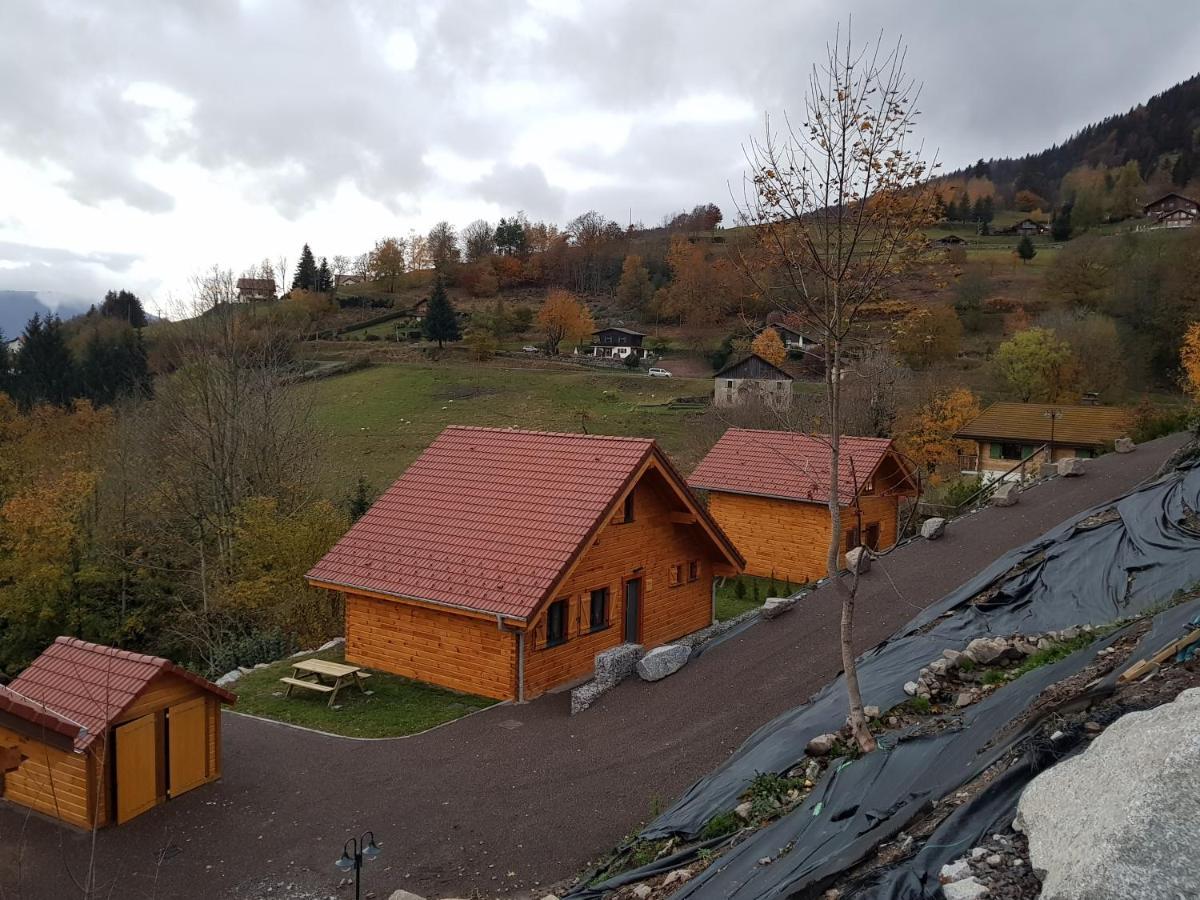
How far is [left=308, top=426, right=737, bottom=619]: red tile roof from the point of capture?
54.2 feet

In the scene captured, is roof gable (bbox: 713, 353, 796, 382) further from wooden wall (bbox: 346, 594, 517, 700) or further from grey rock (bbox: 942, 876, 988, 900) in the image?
grey rock (bbox: 942, 876, 988, 900)

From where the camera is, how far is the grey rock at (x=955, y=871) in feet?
17.3

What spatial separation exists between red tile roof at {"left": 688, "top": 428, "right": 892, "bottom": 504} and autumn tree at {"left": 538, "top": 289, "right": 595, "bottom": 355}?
62.5 m

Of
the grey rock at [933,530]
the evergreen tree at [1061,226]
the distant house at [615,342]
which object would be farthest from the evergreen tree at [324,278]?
the grey rock at [933,530]

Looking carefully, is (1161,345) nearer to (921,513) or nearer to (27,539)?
(921,513)

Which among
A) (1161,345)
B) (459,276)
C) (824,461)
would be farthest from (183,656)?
(459,276)

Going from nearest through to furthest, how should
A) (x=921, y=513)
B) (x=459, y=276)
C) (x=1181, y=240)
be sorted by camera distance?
1. (x=921, y=513)
2. (x=1181, y=240)
3. (x=459, y=276)

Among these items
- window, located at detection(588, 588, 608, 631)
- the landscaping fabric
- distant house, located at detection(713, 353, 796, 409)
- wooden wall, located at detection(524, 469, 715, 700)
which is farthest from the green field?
the landscaping fabric

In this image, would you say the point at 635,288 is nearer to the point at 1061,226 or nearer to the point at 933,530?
the point at 1061,226

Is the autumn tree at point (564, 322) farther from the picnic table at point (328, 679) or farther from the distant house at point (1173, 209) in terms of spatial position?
the picnic table at point (328, 679)

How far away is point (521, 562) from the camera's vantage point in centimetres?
1667

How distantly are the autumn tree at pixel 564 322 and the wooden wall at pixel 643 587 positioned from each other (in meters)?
70.9

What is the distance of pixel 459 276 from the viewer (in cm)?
12312

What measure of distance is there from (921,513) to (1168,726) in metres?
26.8
